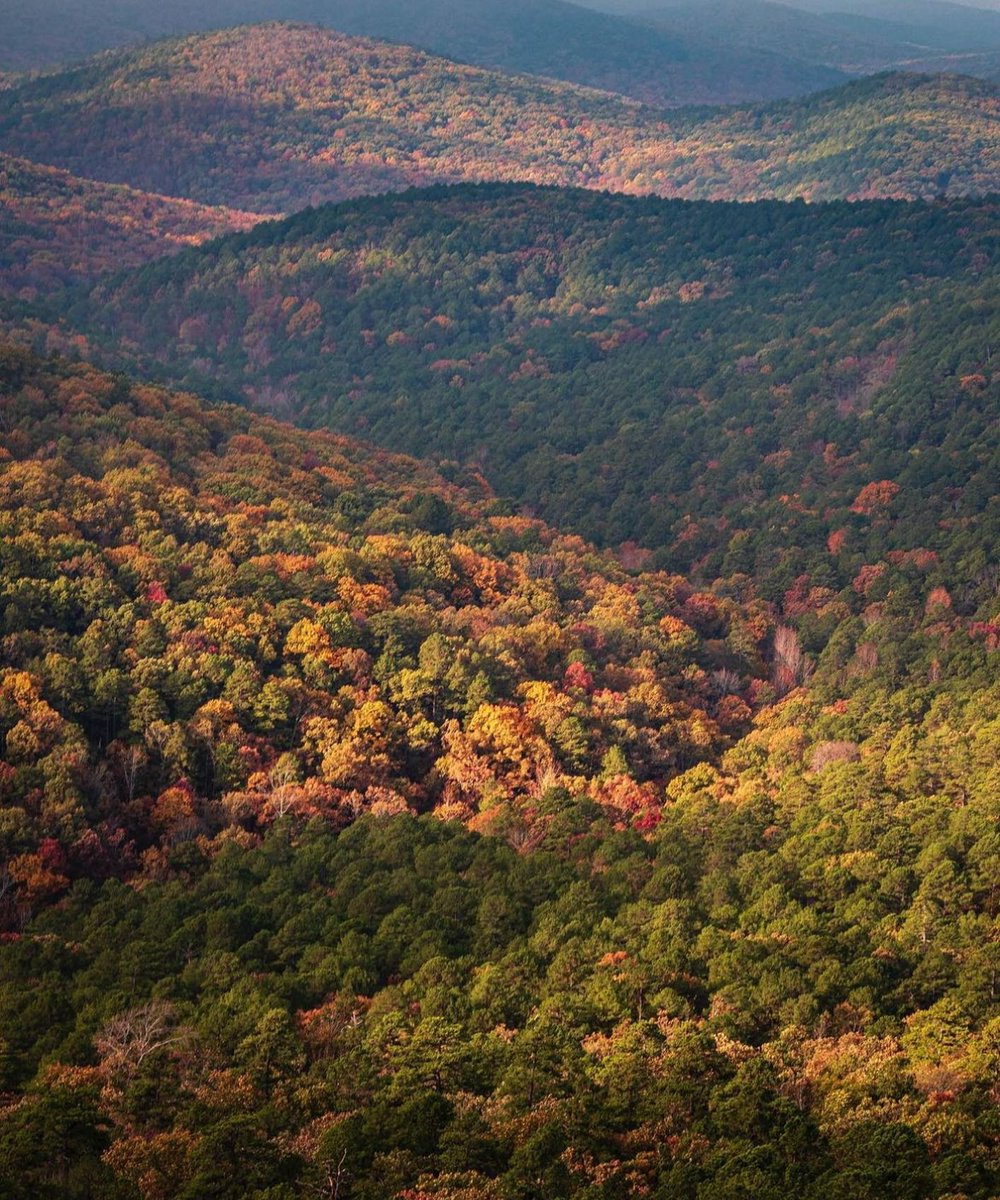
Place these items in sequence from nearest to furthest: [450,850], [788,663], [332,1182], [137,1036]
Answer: [332,1182] → [137,1036] → [450,850] → [788,663]

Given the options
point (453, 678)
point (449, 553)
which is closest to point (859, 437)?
point (449, 553)

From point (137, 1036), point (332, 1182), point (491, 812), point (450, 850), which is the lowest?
point (491, 812)

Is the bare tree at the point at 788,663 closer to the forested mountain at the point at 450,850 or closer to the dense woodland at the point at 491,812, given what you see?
the forested mountain at the point at 450,850

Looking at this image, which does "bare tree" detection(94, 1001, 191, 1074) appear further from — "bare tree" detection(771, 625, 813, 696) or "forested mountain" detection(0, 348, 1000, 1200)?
"bare tree" detection(771, 625, 813, 696)

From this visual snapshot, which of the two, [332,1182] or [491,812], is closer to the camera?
[332,1182]

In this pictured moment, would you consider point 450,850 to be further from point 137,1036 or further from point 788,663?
point 788,663

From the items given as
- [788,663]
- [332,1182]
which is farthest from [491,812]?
[788,663]

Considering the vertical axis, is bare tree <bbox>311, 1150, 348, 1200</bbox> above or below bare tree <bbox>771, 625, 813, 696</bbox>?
above

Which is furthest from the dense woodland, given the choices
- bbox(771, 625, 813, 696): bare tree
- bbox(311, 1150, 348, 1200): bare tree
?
bbox(771, 625, 813, 696): bare tree
